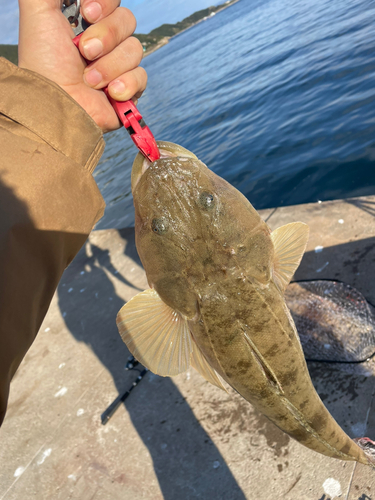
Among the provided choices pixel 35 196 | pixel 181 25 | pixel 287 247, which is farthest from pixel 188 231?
pixel 181 25

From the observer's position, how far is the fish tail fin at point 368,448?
2.23 meters

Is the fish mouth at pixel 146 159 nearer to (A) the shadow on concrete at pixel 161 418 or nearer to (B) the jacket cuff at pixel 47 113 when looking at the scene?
(B) the jacket cuff at pixel 47 113

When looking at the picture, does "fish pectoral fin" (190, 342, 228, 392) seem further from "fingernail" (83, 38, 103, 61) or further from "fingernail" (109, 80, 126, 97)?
"fingernail" (83, 38, 103, 61)

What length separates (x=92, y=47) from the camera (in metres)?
1.94

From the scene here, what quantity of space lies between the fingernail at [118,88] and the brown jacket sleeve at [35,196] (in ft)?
0.88

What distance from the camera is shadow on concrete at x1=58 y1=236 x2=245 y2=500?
2.86 m

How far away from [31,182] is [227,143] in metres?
10.8

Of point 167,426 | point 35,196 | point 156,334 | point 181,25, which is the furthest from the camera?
point 181,25

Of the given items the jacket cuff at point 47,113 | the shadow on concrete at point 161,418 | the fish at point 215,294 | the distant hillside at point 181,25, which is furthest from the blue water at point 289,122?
the distant hillside at point 181,25

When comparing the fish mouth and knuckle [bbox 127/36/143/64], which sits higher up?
knuckle [bbox 127/36/143/64]

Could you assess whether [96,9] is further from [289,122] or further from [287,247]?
[289,122]

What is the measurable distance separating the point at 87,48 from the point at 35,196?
3.14 ft

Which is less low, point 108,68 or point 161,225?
point 108,68

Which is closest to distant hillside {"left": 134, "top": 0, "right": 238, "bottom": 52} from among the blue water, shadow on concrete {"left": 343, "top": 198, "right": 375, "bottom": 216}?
the blue water
